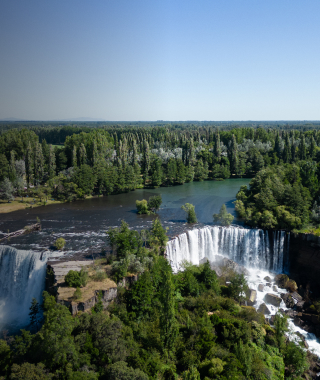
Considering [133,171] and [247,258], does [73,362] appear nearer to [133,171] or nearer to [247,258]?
[247,258]

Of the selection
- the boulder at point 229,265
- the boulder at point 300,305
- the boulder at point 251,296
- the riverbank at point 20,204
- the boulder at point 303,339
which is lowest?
the boulder at point 303,339

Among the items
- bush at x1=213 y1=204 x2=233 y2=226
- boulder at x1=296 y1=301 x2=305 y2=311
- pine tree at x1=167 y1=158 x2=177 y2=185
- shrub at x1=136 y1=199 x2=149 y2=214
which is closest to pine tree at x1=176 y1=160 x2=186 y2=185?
pine tree at x1=167 y1=158 x2=177 y2=185

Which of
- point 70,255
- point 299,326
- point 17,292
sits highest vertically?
point 70,255

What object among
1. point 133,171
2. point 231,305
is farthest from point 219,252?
point 133,171

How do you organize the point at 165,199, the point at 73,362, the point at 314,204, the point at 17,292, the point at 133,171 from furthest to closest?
the point at 133,171
the point at 165,199
the point at 314,204
the point at 17,292
the point at 73,362

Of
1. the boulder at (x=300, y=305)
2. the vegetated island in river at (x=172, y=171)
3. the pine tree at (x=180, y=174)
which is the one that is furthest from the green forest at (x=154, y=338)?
the pine tree at (x=180, y=174)

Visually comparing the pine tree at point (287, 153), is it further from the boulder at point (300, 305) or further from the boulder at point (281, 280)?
the boulder at point (300, 305)
